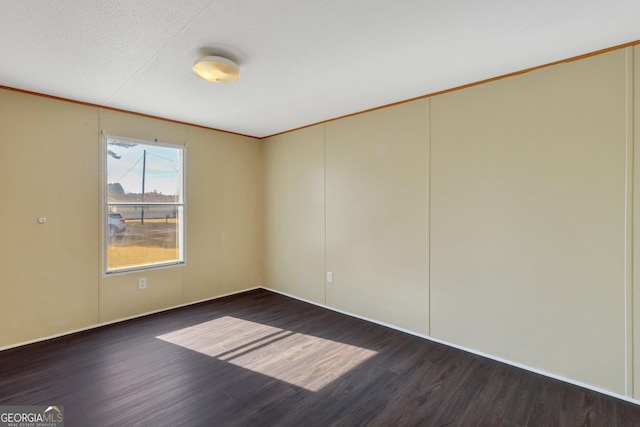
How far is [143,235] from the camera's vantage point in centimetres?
355

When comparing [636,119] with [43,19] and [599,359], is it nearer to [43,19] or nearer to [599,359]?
[599,359]

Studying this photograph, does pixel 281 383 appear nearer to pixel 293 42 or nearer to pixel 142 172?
pixel 293 42

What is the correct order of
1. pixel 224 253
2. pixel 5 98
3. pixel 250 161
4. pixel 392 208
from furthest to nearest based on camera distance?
pixel 250 161 < pixel 224 253 < pixel 392 208 < pixel 5 98

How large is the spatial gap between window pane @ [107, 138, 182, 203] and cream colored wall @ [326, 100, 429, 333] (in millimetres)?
1995

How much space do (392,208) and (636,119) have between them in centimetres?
186

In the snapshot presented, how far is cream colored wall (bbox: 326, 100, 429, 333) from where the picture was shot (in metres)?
2.94

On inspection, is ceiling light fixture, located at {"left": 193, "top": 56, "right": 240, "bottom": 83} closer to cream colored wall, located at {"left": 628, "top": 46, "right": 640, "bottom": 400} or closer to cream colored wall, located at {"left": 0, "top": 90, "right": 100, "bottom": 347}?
cream colored wall, located at {"left": 0, "top": 90, "right": 100, "bottom": 347}

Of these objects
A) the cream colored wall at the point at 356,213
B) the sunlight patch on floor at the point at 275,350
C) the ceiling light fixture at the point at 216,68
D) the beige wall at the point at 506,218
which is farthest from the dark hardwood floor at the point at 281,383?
the ceiling light fixture at the point at 216,68

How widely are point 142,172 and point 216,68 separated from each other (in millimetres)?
2045

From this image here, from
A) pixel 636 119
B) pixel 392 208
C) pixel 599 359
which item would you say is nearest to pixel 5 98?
pixel 392 208

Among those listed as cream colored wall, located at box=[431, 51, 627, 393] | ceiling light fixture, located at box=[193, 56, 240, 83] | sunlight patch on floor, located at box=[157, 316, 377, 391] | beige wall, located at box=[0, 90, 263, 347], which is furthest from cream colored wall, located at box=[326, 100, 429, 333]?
beige wall, located at box=[0, 90, 263, 347]

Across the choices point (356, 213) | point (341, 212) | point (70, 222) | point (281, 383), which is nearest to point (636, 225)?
point (356, 213)

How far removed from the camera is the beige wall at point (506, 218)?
6.65ft

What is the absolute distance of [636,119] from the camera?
1933mm
